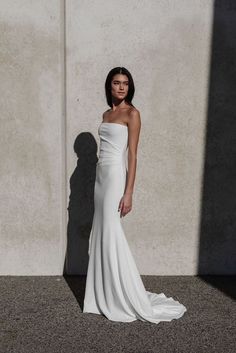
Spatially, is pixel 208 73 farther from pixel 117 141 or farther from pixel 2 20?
pixel 2 20

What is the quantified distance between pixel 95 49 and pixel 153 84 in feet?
2.62

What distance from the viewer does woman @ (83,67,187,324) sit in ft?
16.3

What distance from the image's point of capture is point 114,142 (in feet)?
16.4

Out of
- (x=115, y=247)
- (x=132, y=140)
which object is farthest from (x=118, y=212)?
(x=132, y=140)

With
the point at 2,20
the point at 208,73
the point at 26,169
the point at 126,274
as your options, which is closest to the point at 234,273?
the point at 126,274

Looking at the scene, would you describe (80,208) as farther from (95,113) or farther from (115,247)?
(115,247)

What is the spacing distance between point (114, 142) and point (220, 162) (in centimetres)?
190

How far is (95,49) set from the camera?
20.1 ft

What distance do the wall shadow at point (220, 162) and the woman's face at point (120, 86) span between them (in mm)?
1624

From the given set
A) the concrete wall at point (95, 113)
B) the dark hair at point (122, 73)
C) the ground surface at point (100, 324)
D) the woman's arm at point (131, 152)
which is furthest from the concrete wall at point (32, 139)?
the woman's arm at point (131, 152)

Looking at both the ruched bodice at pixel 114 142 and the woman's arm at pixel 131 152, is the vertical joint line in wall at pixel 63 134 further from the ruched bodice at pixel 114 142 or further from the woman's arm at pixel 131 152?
the woman's arm at pixel 131 152

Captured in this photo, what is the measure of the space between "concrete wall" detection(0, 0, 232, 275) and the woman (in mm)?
1193

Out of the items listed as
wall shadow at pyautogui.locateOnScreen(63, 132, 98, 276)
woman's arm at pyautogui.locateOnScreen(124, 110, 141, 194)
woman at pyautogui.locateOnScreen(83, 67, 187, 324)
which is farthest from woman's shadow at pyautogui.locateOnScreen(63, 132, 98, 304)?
woman's arm at pyautogui.locateOnScreen(124, 110, 141, 194)

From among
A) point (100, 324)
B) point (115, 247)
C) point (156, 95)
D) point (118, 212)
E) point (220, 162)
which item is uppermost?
point (156, 95)
